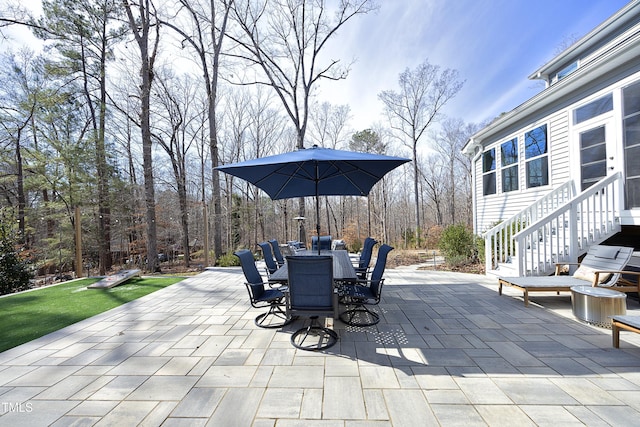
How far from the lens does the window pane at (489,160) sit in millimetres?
8000

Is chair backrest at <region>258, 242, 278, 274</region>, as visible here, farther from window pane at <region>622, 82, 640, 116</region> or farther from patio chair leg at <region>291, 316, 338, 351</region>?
window pane at <region>622, 82, 640, 116</region>

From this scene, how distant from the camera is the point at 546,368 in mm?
2229

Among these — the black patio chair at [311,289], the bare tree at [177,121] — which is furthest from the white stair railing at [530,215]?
the bare tree at [177,121]

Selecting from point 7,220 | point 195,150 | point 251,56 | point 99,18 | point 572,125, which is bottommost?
point 7,220

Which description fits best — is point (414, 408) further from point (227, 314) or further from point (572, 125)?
point (572, 125)

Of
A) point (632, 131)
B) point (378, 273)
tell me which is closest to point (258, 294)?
point (378, 273)

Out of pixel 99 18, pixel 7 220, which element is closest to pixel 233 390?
pixel 7 220

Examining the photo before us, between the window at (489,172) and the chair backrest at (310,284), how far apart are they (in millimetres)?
7641

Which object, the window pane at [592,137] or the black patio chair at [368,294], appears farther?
the window pane at [592,137]

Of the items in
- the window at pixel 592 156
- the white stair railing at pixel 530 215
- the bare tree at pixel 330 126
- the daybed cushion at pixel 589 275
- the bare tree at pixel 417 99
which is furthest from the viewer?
the bare tree at pixel 330 126

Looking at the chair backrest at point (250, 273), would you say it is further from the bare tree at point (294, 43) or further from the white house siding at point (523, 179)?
the bare tree at point (294, 43)

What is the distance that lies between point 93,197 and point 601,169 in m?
16.6

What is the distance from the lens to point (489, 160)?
8.22 meters

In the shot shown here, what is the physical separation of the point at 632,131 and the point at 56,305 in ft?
33.8
